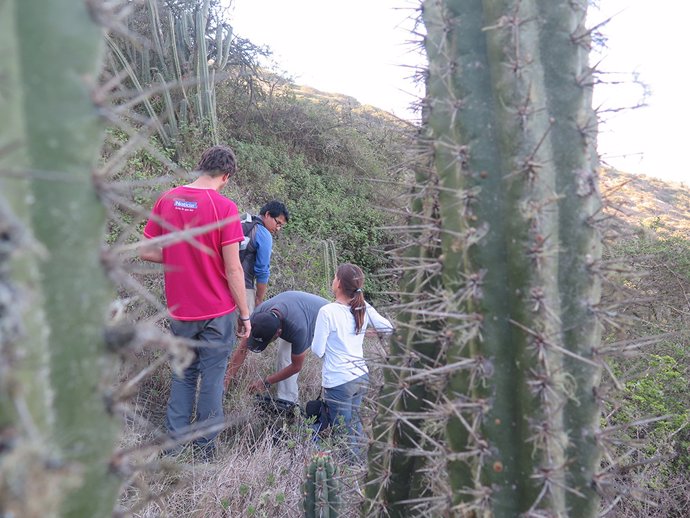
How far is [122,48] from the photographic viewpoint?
32.1ft

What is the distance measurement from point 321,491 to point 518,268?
158 cm

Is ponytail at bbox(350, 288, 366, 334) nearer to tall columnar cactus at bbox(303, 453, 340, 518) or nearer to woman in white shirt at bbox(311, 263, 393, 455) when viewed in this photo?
woman in white shirt at bbox(311, 263, 393, 455)

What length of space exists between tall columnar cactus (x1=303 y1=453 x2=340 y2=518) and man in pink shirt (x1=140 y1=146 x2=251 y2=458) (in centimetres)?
120

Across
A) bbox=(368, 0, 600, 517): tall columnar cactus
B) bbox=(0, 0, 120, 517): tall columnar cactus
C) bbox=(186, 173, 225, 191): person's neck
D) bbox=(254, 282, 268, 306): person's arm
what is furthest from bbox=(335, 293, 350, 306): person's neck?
bbox=(0, 0, 120, 517): tall columnar cactus

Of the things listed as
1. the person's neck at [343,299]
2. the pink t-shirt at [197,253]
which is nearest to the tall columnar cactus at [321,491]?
the pink t-shirt at [197,253]

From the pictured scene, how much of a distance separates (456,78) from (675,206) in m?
11.8

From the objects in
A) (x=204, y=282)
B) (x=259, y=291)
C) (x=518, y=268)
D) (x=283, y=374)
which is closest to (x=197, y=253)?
(x=204, y=282)

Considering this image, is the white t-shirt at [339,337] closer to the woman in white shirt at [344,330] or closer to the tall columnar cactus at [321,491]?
the woman in white shirt at [344,330]

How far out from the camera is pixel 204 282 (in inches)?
157

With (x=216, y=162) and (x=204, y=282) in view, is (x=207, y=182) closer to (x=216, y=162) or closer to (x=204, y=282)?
(x=216, y=162)

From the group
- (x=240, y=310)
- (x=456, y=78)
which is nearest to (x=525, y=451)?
(x=456, y=78)

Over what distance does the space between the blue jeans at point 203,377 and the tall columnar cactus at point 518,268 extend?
2474mm

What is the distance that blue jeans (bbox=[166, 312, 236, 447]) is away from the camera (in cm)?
401

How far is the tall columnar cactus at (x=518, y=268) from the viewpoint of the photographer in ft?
5.50
